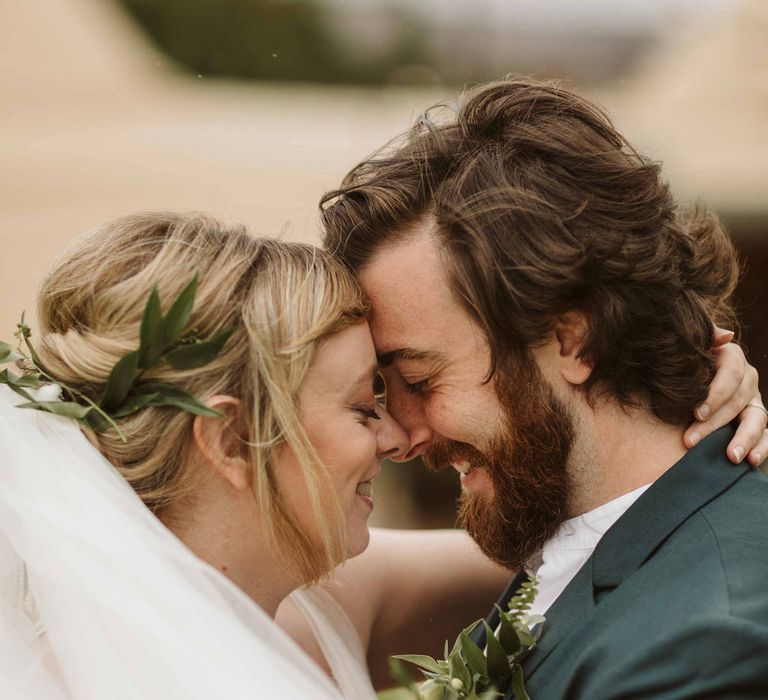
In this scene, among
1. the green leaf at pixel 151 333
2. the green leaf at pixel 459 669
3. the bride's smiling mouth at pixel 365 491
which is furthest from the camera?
the bride's smiling mouth at pixel 365 491

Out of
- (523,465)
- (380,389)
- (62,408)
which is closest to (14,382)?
(62,408)

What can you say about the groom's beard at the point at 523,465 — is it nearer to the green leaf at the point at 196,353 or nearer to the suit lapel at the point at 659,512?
the suit lapel at the point at 659,512

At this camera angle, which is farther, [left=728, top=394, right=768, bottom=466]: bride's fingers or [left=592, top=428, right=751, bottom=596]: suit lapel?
[left=728, top=394, right=768, bottom=466]: bride's fingers

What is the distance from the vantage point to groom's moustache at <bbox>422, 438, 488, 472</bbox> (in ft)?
8.71

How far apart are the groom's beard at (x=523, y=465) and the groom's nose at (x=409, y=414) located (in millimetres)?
66

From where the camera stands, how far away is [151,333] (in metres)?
2.09

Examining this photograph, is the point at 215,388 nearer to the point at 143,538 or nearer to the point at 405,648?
the point at 143,538

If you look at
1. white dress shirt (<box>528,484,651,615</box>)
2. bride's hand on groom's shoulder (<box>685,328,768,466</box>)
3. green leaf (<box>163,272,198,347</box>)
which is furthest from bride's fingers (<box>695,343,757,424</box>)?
green leaf (<box>163,272,198,347</box>)

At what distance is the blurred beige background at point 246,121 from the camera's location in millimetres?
5012

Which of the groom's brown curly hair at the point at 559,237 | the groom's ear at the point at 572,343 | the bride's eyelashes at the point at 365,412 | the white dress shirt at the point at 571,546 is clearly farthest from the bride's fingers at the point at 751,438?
the bride's eyelashes at the point at 365,412

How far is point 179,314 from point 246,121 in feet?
11.3

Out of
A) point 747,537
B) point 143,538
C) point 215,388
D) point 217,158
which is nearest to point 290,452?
point 215,388

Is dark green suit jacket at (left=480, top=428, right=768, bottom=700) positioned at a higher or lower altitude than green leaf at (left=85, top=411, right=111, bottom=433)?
lower

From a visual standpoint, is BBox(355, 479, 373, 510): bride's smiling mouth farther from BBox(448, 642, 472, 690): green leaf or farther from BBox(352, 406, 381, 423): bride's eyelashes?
BBox(448, 642, 472, 690): green leaf
